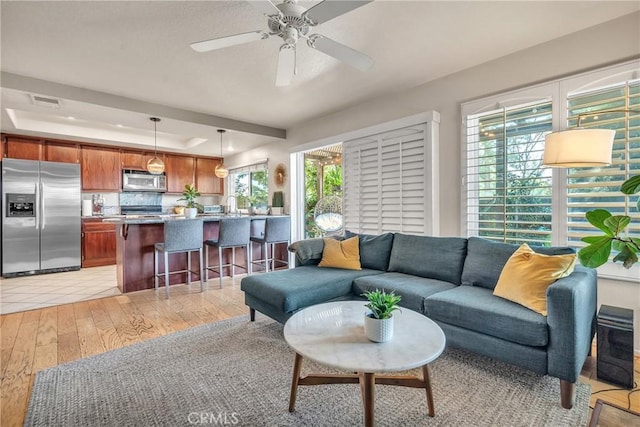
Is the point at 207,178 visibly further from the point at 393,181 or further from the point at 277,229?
the point at 393,181

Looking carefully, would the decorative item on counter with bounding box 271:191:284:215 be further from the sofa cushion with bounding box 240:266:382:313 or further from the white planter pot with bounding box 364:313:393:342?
the white planter pot with bounding box 364:313:393:342

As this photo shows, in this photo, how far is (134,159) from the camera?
6.52m

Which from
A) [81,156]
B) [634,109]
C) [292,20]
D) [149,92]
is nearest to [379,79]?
[292,20]

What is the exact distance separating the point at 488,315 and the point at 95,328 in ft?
10.9

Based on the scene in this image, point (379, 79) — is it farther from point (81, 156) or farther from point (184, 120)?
point (81, 156)

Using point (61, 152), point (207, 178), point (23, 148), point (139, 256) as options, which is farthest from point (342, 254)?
point (23, 148)

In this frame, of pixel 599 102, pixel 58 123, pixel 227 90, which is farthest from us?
pixel 58 123

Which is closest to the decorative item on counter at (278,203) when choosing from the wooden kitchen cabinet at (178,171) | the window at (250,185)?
the window at (250,185)

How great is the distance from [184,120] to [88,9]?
7.58 feet

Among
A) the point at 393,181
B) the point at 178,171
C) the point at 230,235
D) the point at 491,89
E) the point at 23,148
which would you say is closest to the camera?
the point at 491,89

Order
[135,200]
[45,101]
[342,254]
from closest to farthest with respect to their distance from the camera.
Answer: [342,254] → [45,101] → [135,200]

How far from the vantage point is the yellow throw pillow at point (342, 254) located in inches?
127

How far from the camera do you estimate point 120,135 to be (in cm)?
604

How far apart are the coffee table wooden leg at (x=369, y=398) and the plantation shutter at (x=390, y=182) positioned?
2.34 metres
